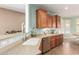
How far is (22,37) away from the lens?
1716mm

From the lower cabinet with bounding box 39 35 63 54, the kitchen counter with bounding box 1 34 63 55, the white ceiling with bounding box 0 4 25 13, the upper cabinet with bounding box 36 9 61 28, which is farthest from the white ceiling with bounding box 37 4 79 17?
the kitchen counter with bounding box 1 34 63 55

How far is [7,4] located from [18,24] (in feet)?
1.04

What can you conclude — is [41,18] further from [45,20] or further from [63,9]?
[63,9]

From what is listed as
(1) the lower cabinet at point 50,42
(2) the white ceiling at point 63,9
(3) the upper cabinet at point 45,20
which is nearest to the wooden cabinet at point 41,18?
(3) the upper cabinet at point 45,20

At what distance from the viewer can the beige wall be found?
5.15 feet

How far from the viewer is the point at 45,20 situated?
76.9 inches

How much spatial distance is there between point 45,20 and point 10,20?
58cm

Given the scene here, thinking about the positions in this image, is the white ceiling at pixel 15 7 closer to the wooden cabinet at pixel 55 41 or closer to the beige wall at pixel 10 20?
the beige wall at pixel 10 20

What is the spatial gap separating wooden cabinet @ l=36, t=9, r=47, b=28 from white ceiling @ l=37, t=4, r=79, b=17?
4.8 inches

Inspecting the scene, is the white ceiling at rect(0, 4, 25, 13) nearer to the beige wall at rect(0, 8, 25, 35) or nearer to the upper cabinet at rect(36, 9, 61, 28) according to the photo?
the beige wall at rect(0, 8, 25, 35)

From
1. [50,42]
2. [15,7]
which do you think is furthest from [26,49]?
[50,42]
